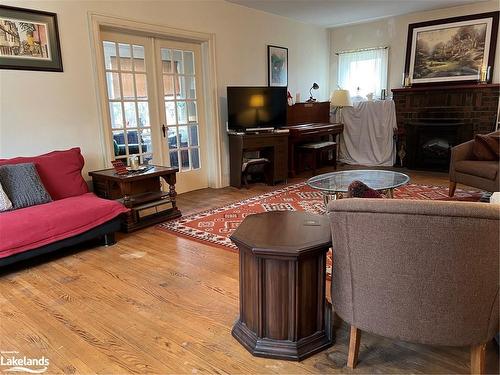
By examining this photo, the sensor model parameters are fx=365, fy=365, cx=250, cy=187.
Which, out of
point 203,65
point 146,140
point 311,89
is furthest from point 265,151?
point 311,89

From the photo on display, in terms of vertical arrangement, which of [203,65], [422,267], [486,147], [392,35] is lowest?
[422,267]

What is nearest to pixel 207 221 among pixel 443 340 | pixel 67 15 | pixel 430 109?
pixel 67 15

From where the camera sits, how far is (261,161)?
5176mm

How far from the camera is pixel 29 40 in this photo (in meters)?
3.23

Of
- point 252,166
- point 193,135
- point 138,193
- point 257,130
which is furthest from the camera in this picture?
point 252,166

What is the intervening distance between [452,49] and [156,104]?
14.9ft

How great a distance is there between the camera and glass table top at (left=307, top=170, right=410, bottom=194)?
3148 mm

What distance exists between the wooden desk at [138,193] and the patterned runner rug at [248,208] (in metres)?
0.20

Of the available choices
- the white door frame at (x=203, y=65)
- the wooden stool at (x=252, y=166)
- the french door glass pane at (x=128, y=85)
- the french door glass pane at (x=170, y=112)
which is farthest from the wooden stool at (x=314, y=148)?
the french door glass pane at (x=128, y=85)

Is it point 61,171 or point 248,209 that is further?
point 248,209

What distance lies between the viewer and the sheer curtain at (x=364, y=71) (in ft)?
21.0

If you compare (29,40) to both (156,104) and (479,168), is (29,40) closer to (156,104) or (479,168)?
(156,104)

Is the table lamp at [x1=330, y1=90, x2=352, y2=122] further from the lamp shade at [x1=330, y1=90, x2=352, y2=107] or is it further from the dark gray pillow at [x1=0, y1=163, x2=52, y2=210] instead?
the dark gray pillow at [x1=0, y1=163, x2=52, y2=210]

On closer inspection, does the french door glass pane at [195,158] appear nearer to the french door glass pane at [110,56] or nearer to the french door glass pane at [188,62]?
the french door glass pane at [188,62]
